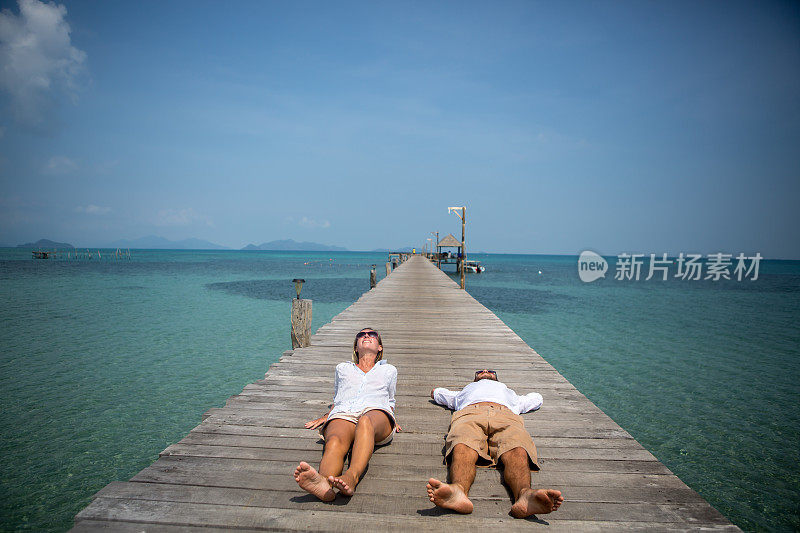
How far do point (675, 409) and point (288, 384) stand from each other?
7.54 metres

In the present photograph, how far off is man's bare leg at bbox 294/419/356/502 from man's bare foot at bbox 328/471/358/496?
52mm

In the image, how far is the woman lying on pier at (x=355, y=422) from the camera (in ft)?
7.70

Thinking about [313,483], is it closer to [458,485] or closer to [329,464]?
[329,464]

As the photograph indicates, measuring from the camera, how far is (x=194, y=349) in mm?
11500

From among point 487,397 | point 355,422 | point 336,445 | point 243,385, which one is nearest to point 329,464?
point 336,445

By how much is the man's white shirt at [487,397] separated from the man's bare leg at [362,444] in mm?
765

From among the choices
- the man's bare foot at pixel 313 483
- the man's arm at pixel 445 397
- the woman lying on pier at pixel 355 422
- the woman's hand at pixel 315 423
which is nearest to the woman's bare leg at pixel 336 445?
the woman lying on pier at pixel 355 422

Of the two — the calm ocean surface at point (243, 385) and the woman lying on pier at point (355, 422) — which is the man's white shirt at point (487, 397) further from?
the calm ocean surface at point (243, 385)

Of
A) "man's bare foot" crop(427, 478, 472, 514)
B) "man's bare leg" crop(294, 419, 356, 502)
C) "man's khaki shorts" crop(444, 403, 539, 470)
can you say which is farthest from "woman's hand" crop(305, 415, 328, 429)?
"man's bare foot" crop(427, 478, 472, 514)

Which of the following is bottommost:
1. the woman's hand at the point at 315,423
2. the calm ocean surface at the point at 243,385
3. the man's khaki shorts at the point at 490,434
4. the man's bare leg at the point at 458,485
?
the calm ocean surface at the point at 243,385

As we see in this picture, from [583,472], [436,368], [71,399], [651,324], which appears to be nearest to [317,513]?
[583,472]

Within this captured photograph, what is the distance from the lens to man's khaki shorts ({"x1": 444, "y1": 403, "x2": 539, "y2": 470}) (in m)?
2.77

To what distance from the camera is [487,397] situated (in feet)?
10.9

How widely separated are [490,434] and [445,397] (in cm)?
96
